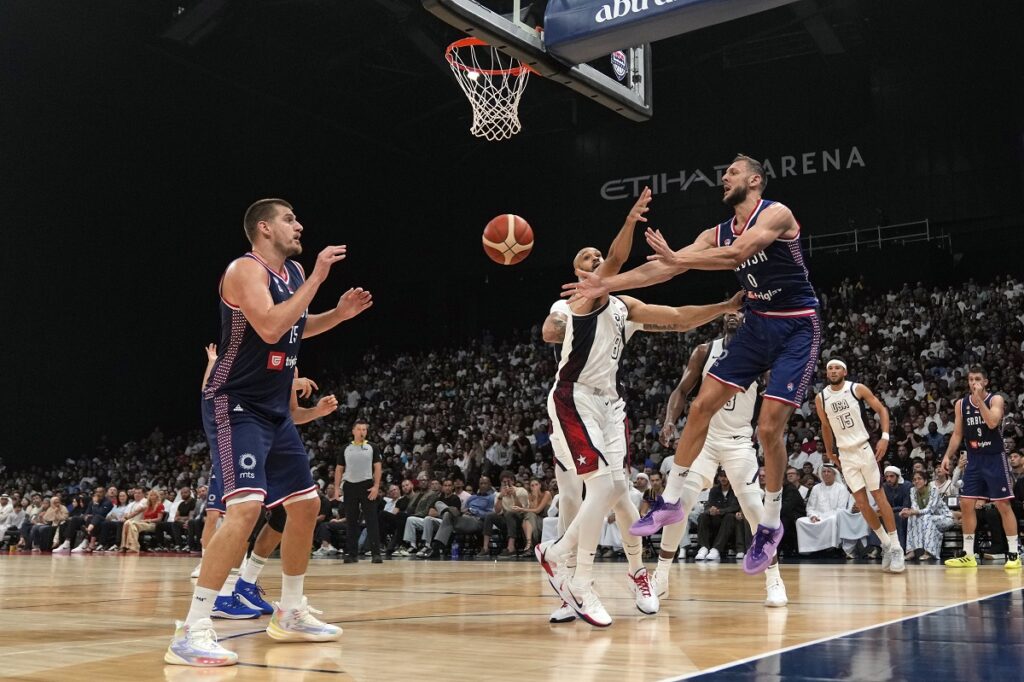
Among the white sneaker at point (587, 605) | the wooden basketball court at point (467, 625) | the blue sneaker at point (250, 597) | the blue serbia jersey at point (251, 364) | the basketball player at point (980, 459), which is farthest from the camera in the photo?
the basketball player at point (980, 459)

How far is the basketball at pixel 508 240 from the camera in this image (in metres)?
7.45

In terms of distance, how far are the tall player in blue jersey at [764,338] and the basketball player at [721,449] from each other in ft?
1.91

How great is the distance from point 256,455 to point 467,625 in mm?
1722

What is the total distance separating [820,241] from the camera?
23672 mm

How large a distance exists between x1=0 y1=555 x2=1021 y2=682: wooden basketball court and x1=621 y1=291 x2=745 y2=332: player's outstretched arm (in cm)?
170

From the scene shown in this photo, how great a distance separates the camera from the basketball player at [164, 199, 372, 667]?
4.08 m

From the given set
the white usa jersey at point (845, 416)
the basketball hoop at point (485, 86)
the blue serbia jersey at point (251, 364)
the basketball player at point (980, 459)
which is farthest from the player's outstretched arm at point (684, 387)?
the basketball hoop at point (485, 86)

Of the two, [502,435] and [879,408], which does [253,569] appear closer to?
[879,408]

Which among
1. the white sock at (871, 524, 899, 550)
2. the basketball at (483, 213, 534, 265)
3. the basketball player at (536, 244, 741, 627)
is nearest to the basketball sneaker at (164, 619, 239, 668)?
the basketball player at (536, 244, 741, 627)

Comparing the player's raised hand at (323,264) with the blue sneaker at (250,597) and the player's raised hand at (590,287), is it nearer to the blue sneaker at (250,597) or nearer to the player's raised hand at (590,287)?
the player's raised hand at (590,287)

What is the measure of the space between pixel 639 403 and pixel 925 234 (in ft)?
26.7

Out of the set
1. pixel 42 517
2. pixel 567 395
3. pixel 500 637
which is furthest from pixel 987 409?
pixel 42 517

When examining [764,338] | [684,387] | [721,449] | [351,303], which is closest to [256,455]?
[351,303]

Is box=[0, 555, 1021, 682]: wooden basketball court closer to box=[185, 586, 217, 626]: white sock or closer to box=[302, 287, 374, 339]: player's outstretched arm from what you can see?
box=[185, 586, 217, 626]: white sock
